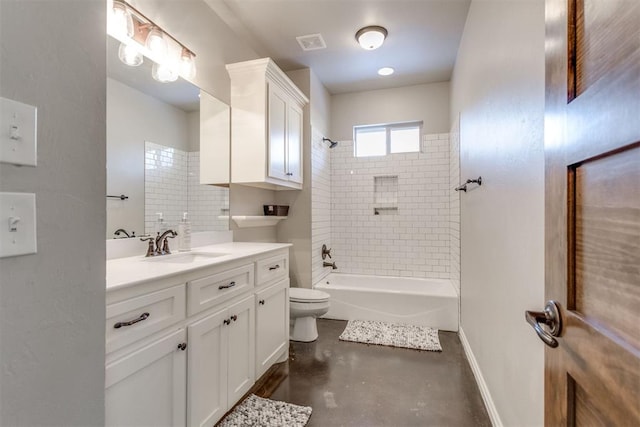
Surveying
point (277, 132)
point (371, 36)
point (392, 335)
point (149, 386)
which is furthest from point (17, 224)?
point (392, 335)

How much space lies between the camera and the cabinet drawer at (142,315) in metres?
1.05

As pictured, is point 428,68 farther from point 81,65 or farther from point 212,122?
point 81,65

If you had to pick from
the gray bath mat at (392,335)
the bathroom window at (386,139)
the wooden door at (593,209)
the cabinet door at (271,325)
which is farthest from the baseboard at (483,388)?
the bathroom window at (386,139)

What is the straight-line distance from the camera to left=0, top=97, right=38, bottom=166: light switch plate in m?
0.49

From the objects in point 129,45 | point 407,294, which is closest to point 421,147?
point 407,294

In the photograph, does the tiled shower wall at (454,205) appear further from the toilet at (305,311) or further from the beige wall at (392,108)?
the toilet at (305,311)

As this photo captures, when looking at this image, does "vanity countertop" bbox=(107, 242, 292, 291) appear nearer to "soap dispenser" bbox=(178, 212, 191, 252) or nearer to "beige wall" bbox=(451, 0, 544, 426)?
"soap dispenser" bbox=(178, 212, 191, 252)

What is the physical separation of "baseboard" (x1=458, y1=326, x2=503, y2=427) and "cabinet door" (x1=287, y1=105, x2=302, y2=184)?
2146 mm

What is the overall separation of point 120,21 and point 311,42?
1.66 m

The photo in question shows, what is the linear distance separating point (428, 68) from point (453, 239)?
75.8 inches

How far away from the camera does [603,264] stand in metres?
0.51

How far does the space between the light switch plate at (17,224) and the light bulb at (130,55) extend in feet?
4.95

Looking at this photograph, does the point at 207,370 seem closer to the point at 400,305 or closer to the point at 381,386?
the point at 381,386

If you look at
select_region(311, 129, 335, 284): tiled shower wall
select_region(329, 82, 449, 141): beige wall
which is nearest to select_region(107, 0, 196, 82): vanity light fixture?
select_region(311, 129, 335, 284): tiled shower wall
